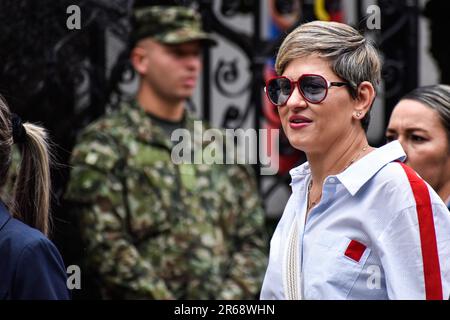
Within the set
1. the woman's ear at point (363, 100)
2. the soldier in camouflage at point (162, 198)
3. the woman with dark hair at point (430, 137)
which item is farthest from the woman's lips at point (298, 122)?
the soldier in camouflage at point (162, 198)

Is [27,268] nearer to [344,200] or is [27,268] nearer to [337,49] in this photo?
[344,200]

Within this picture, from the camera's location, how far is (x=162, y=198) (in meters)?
5.00

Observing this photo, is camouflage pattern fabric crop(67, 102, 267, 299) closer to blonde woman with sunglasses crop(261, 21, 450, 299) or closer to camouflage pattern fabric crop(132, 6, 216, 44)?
camouflage pattern fabric crop(132, 6, 216, 44)

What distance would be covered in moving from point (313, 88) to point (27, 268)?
3.09ft

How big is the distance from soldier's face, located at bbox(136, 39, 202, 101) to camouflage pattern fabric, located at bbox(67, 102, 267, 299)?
0.52 ft

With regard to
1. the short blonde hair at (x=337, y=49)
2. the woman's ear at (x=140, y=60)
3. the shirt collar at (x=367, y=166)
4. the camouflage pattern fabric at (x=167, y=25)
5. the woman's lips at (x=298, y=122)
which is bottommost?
the shirt collar at (x=367, y=166)

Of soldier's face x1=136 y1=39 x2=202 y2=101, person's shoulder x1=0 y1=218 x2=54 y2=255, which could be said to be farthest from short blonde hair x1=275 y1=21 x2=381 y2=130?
soldier's face x1=136 y1=39 x2=202 y2=101

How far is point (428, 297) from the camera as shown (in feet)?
9.16

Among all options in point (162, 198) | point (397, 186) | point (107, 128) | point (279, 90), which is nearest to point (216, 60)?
point (107, 128)

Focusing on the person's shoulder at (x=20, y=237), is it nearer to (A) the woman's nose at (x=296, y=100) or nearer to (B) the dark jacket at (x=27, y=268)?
(B) the dark jacket at (x=27, y=268)

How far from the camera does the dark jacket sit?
279 cm

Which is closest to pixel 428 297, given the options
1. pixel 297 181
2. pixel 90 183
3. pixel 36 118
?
pixel 297 181

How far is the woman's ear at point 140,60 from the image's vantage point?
533 cm

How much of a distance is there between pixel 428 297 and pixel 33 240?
3.45 feet
